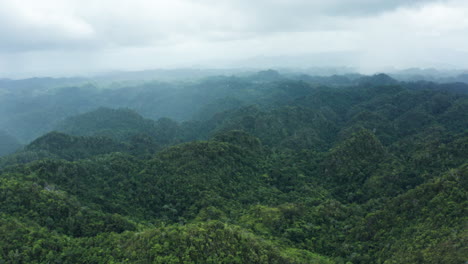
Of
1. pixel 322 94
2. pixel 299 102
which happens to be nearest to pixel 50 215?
pixel 299 102

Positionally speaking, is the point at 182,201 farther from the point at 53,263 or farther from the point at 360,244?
the point at 360,244

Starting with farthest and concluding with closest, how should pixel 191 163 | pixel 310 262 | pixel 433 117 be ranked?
pixel 433 117
pixel 191 163
pixel 310 262

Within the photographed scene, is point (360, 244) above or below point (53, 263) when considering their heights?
below

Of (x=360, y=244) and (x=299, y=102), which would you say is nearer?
(x=360, y=244)

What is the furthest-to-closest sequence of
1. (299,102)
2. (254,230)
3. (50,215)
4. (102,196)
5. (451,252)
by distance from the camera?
(299,102), (102,196), (254,230), (50,215), (451,252)

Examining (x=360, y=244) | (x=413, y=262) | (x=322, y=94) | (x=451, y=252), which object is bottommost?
(x=360, y=244)

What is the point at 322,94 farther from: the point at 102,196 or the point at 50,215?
the point at 50,215

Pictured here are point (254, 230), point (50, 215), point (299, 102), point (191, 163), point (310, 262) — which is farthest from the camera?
point (299, 102)

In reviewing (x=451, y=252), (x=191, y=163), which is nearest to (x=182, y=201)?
(x=191, y=163)

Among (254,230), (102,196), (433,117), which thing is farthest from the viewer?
(433,117)
